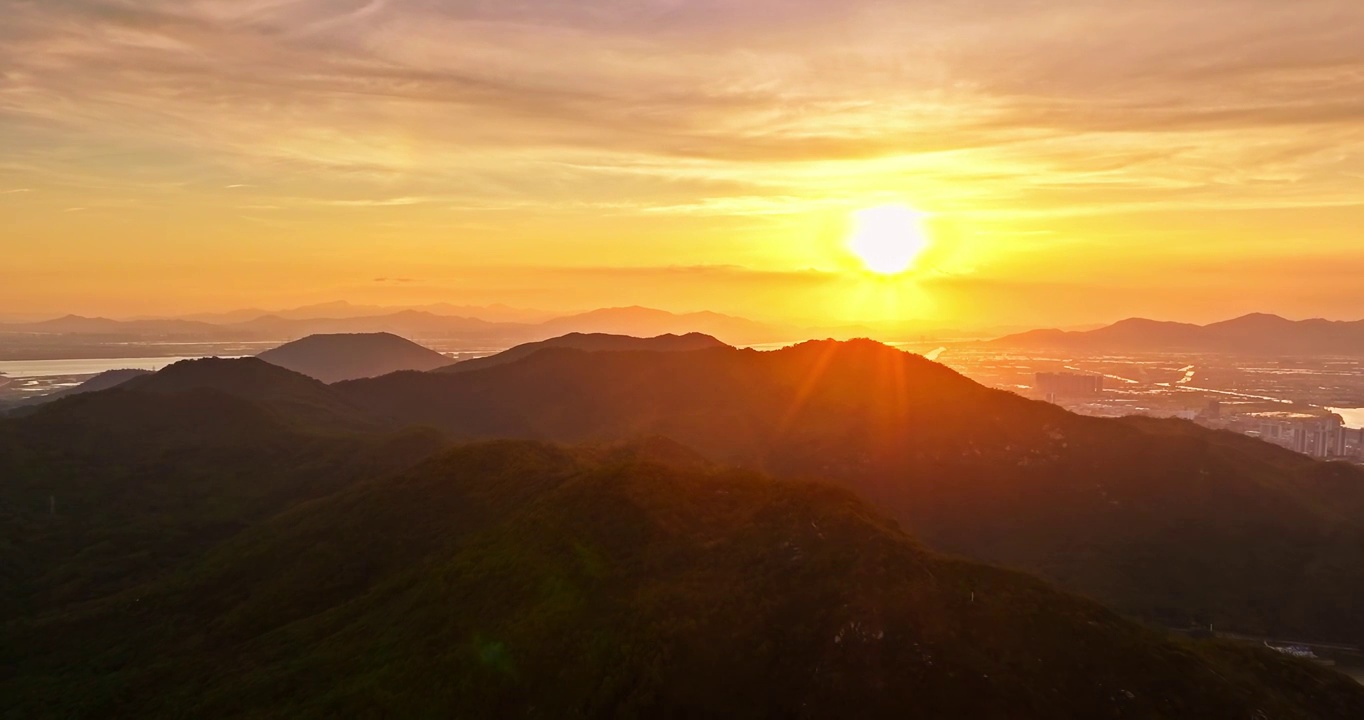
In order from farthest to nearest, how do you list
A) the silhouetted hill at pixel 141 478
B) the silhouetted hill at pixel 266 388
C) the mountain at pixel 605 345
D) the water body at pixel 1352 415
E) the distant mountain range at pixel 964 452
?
the water body at pixel 1352 415 < the mountain at pixel 605 345 < the silhouetted hill at pixel 266 388 < the distant mountain range at pixel 964 452 < the silhouetted hill at pixel 141 478

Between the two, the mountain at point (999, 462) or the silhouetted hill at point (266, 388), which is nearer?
the mountain at point (999, 462)

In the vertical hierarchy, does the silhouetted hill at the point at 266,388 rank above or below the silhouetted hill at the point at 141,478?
above

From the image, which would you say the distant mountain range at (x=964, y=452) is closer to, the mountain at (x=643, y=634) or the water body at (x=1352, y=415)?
the mountain at (x=643, y=634)

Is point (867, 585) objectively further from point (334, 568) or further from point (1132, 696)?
point (334, 568)

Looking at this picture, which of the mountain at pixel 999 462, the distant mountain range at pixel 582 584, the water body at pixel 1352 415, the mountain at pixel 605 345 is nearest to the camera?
the distant mountain range at pixel 582 584

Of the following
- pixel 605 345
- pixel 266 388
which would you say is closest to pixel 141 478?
pixel 266 388

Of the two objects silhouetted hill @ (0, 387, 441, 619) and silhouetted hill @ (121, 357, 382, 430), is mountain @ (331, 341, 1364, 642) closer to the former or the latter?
silhouetted hill @ (121, 357, 382, 430)

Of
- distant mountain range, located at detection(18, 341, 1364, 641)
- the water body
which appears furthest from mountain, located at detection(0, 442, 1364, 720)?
the water body

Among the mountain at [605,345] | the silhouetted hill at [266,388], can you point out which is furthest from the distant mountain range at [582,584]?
the mountain at [605,345]
